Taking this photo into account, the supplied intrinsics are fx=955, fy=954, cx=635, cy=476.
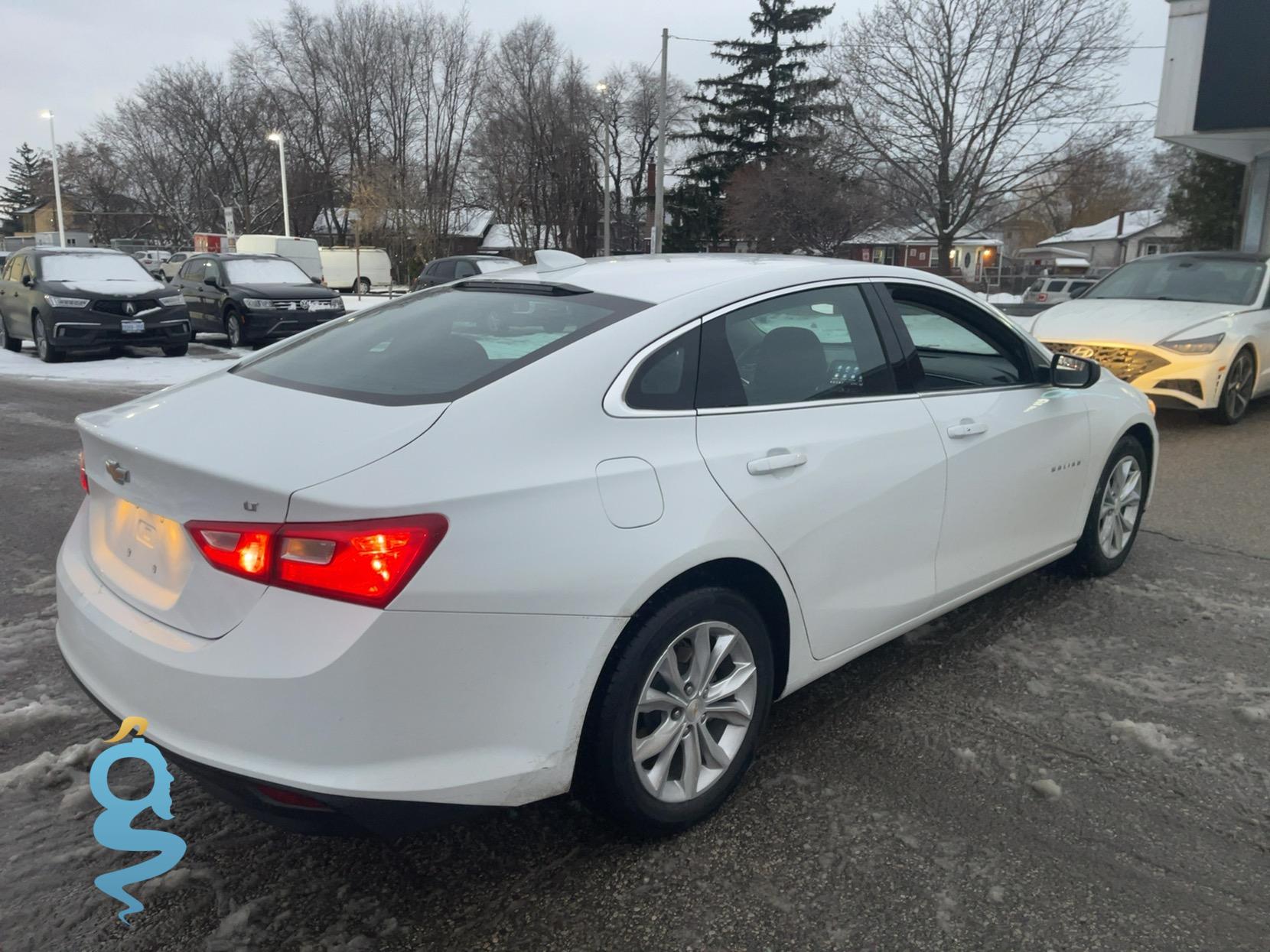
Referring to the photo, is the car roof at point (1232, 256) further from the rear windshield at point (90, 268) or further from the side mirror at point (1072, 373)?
the rear windshield at point (90, 268)

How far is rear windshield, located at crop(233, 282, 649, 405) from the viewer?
2533 mm

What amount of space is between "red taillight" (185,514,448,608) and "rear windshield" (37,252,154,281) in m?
14.4

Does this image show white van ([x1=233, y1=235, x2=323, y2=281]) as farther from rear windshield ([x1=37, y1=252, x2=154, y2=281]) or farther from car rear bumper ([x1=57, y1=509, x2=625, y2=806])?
car rear bumper ([x1=57, y1=509, x2=625, y2=806])

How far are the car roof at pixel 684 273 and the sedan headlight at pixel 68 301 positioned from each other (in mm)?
12384

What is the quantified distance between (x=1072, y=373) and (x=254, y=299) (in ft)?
46.9

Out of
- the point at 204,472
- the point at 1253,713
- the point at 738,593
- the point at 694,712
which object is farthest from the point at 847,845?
the point at 204,472

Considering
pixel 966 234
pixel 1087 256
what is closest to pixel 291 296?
pixel 966 234

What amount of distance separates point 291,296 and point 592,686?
1504 centimetres

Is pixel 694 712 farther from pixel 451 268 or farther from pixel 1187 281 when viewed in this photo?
pixel 451 268

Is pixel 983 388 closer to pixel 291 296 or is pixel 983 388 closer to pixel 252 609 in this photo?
pixel 252 609

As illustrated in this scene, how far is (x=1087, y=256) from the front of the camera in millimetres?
74125

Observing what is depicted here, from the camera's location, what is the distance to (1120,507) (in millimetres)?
4652

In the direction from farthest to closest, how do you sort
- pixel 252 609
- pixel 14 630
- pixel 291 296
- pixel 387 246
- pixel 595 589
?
pixel 387 246 < pixel 291 296 < pixel 14 630 < pixel 595 589 < pixel 252 609

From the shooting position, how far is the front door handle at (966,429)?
3.38m
